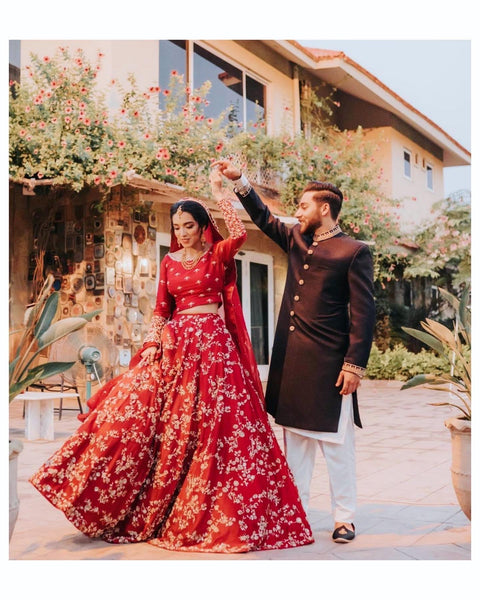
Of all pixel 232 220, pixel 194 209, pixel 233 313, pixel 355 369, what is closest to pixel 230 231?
pixel 232 220

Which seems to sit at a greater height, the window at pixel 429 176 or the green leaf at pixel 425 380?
the window at pixel 429 176

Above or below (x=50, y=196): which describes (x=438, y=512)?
below

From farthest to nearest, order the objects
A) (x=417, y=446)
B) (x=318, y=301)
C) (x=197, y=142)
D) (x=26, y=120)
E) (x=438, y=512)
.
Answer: (x=197, y=142) → (x=26, y=120) → (x=417, y=446) → (x=438, y=512) → (x=318, y=301)

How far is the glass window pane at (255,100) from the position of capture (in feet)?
36.2

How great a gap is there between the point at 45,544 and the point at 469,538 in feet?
6.51

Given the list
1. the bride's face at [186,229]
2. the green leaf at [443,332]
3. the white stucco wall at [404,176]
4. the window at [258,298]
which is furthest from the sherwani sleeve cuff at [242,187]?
the white stucco wall at [404,176]

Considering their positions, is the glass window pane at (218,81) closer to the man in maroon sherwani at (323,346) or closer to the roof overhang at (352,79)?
the roof overhang at (352,79)

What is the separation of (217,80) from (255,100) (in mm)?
1187

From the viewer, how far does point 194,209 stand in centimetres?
325

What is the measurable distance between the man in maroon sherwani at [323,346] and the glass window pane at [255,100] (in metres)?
7.98

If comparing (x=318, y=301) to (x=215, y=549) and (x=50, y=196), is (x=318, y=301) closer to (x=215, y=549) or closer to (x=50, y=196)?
(x=215, y=549)

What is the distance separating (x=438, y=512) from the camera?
141 inches

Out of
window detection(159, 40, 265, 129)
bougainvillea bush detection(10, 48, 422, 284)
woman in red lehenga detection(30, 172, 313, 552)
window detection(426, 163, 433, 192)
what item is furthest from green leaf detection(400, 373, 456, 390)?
window detection(426, 163, 433, 192)
